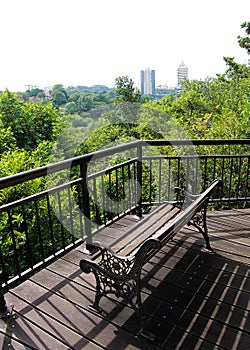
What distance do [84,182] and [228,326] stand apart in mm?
1539

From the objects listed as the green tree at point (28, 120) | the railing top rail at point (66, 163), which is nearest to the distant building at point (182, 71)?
the green tree at point (28, 120)

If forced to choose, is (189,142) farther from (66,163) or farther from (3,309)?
(3,309)

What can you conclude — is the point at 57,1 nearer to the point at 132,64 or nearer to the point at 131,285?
the point at 131,285

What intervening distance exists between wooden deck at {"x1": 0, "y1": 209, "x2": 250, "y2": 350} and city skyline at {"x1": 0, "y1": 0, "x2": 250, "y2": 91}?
21.8 feet

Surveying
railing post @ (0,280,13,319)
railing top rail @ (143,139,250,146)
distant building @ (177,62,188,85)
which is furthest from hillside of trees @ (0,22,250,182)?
railing post @ (0,280,13,319)

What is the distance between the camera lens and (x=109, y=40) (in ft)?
47.2

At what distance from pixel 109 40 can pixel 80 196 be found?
13.4 meters

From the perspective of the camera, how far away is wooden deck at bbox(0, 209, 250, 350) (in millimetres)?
1662

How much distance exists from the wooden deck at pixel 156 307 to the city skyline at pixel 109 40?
663 cm

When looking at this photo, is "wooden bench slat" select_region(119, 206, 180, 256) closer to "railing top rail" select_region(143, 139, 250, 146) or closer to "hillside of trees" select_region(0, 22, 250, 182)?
"railing top rail" select_region(143, 139, 250, 146)

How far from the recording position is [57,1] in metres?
6.78

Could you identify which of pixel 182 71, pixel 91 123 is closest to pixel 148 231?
pixel 91 123

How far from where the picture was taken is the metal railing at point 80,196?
2.19 m

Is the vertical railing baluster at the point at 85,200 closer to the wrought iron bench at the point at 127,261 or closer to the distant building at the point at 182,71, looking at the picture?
the wrought iron bench at the point at 127,261
